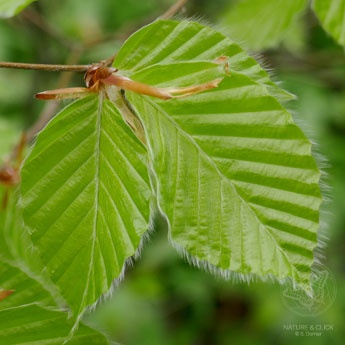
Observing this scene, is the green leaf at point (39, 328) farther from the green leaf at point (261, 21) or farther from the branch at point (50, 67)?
the green leaf at point (261, 21)

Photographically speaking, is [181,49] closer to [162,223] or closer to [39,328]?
[39,328]

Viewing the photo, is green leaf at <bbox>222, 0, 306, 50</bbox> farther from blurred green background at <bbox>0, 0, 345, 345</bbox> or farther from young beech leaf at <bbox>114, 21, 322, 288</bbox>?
young beech leaf at <bbox>114, 21, 322, 288</bbox>

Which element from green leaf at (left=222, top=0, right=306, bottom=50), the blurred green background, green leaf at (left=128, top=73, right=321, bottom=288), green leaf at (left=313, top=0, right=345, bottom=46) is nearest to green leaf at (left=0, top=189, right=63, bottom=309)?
green leaf at (left=128, top=73, right=321, bottom=288)

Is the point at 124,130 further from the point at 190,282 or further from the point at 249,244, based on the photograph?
the point at 190,282

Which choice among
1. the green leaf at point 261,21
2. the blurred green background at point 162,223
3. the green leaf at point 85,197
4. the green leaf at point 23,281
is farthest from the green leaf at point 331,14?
the blurred green background at point 162,223

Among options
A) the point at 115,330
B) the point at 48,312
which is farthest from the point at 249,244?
the point at 115,330
